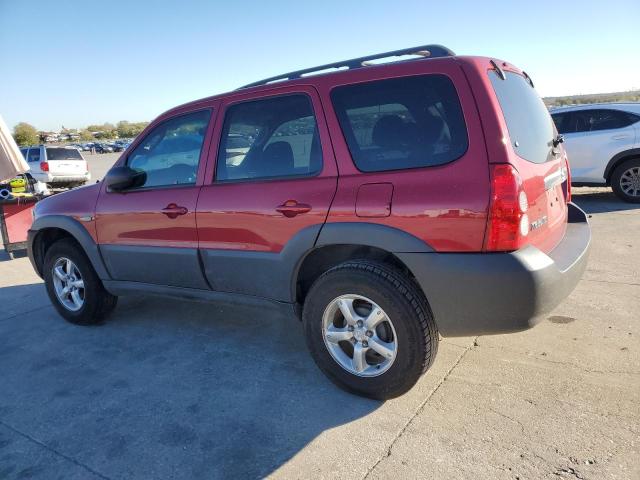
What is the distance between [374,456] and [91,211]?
311 centimetres

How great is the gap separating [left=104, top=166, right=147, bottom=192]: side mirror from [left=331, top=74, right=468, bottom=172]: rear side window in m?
1.80

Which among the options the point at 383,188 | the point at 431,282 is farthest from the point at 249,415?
the point at 383,188

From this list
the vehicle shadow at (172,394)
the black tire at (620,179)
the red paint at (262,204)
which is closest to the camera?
the vehicle shadow at (172,394)

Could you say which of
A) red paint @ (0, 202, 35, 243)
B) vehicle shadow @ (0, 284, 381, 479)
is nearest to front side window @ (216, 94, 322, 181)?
vehicle shadow @ (0, 284, 381, 479)

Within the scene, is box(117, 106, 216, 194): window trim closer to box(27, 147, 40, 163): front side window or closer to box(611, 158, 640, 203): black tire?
box(611, 158, 640, 203): black tire

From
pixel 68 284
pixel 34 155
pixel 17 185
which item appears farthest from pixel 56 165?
pixel 68 284

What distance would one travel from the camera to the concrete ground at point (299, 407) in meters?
2.38

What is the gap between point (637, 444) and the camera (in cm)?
234

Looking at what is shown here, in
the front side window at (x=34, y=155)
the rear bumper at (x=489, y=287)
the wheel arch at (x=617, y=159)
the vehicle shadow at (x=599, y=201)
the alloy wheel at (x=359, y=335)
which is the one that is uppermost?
the front side window at (x=34, y=155)

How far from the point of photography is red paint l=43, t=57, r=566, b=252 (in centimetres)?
247

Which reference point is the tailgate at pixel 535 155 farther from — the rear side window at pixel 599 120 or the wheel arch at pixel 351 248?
the rear side window at pixel 599 120

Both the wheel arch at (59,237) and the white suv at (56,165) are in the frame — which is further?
the white suv at (56,165)

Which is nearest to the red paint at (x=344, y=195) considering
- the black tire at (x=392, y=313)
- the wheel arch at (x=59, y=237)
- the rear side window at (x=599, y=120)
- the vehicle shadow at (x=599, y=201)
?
the black tire at (x=392, y=313)

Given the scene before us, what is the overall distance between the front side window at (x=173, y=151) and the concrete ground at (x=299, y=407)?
52.5 inches
